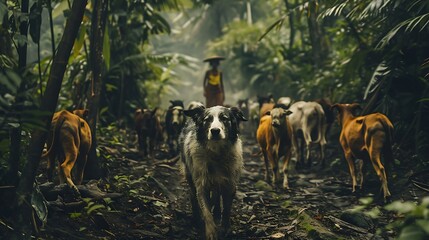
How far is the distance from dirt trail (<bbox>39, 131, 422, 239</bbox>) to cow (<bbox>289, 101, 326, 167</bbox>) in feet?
2.82

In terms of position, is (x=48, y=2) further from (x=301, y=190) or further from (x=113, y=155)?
(x=301, y=190)

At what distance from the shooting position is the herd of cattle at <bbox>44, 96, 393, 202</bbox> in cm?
670

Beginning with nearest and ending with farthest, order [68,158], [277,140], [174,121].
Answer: [68,158], [277,140], [174,121]

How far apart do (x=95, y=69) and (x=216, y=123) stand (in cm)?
274

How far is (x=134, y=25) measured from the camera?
49.5 ft

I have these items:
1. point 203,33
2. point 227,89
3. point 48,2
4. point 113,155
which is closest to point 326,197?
point 113,155

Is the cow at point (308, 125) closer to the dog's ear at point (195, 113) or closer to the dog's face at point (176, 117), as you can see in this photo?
the dog's face at point (176, 117)

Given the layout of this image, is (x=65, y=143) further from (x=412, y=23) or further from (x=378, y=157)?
(x=412, y=23)

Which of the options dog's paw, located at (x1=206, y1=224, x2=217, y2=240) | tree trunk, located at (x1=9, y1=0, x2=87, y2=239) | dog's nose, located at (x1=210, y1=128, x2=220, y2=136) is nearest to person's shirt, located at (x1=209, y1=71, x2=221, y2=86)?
dog's nose, located at (x1=210, y1=128, x2=220, y2=136)

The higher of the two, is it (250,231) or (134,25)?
(134,25)

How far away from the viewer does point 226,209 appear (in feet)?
22.5

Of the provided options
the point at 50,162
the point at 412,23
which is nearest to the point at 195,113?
the point at 50,162

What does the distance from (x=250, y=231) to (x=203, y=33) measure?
40.2 metres

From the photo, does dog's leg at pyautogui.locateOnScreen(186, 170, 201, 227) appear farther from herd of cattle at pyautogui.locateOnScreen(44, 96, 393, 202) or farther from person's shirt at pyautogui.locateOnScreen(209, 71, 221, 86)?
person's shirt at pyautogui.locateOnScreen(209, 71, 221, 86)
